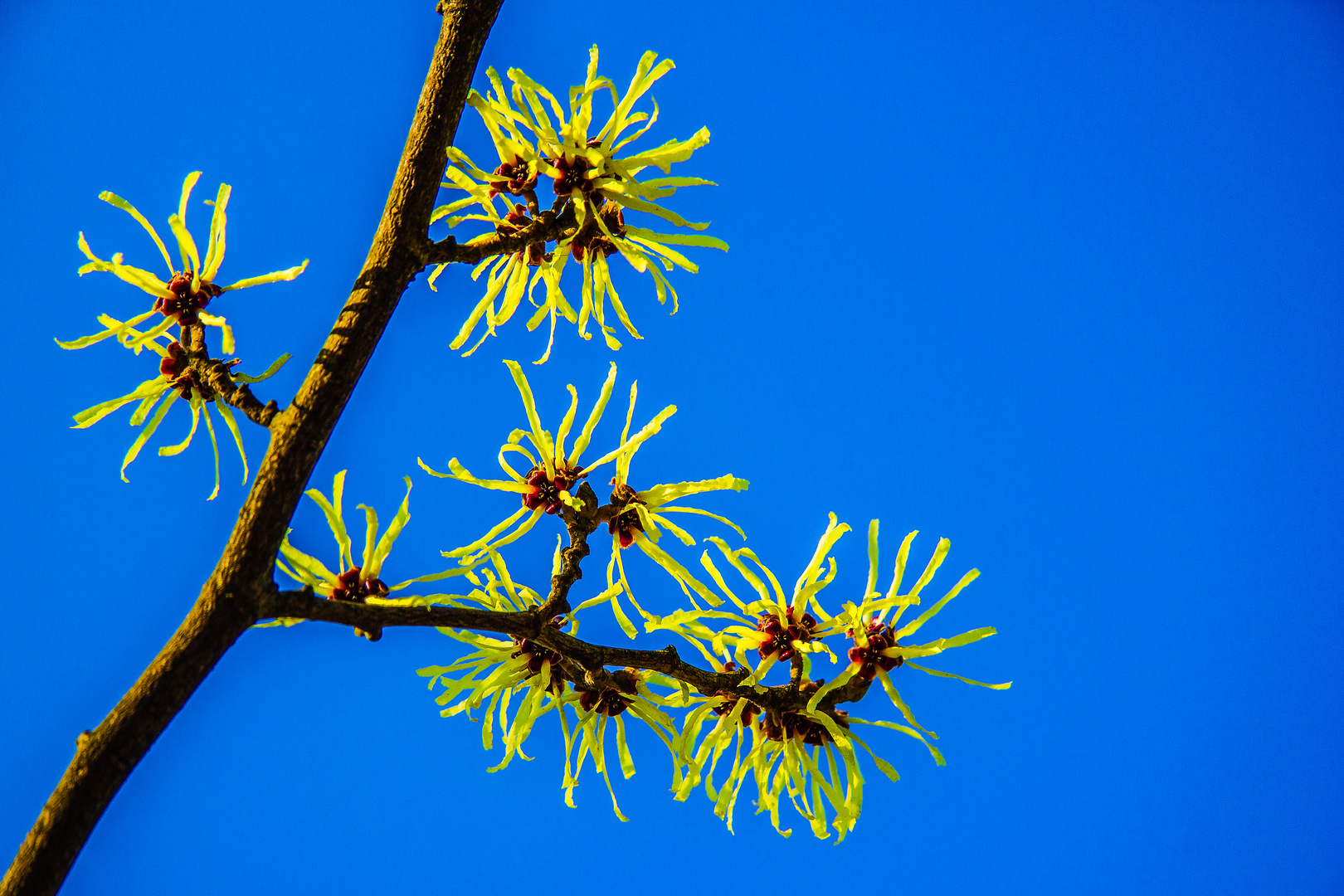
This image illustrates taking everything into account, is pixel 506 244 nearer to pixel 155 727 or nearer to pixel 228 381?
pixel 228 381

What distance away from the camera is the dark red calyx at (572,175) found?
1155 millimetres

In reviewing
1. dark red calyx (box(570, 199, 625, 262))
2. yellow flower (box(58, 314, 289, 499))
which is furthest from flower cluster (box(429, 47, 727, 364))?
yellow flower (box(58, 314, 289, 499))

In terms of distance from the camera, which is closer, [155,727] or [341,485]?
[155,727]

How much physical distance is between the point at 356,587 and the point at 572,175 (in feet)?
2.15

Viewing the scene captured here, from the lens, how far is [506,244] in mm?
1091

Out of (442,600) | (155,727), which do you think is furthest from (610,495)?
(155,727)

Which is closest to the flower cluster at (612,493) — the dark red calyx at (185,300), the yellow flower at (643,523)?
the yellow flower at (643,523)

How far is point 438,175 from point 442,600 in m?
0.51

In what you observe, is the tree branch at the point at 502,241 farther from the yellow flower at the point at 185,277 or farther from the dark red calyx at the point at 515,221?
the yellow flower at the point at 185,277

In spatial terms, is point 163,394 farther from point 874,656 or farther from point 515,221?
point 874,656

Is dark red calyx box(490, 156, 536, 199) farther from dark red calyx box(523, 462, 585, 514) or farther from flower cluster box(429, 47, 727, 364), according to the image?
dark red calyx box(523, 462, 585, 514)

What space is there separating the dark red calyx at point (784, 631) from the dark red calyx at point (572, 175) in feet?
Answer: 2.22

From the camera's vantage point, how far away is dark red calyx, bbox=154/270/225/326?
3.53ft

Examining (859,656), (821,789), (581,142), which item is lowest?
(821,789)
